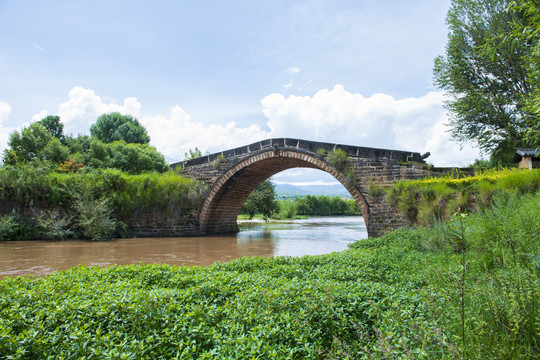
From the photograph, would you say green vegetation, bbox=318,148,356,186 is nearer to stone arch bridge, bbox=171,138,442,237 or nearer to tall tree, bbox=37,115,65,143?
stone arch bridge, bbox=171,138,442,237

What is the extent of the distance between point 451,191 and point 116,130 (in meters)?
35.3

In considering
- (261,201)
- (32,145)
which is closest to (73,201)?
(261,201)

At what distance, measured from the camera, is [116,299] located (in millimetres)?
2801

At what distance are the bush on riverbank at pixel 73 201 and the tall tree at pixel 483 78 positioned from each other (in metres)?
15.7

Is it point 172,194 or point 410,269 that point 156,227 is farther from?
point 410,269

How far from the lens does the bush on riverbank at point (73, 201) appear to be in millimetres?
11977

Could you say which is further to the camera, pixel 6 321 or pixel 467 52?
pixel 467 52

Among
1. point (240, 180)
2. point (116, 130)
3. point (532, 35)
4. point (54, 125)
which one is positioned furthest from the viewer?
point (116, 130)

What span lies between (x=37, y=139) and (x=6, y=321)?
2668 centimetres

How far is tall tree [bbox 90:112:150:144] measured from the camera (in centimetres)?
3625

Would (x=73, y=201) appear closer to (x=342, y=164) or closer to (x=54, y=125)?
(x=342, y=164)

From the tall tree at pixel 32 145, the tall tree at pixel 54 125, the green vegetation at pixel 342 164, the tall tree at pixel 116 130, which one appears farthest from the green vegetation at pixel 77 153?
the green vegetation at pixel 342 164

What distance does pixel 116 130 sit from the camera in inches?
1422

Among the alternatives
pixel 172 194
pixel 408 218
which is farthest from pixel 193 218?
pixel 408 218
